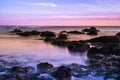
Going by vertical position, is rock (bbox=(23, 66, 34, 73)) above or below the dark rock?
below

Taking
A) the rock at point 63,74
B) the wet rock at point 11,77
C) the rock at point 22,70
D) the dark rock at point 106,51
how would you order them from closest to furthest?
the wet rock at point 11,77 < the rock at point 63,74 < the rock at point 22,70 < the dark rock at point 106,51

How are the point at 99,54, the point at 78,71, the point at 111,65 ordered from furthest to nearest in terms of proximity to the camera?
the point at 99,54
the point at 111,65
the point at 78,71

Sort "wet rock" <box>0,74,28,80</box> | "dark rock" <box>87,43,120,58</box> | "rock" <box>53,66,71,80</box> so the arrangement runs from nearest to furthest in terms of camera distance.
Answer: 1. "wet rock" <box>0,74,28,80</box>
2. "rock" <box>53,66,71,80</box>
3. "dark rock" <box>87,43,120,58</box>

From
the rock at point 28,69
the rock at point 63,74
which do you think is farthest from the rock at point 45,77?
the rock at point 28,69

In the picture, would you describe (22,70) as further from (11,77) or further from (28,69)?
(11,77)

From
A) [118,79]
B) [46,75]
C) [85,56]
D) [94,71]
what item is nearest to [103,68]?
[94,71]

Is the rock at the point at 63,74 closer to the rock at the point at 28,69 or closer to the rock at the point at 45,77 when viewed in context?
the rock at the point at 45,77

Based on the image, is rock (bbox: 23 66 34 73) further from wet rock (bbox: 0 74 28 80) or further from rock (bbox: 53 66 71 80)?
rock (bbox: 53 66 71 80)

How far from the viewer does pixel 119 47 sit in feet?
54.2

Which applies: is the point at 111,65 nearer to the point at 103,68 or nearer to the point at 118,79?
the point at 103,68

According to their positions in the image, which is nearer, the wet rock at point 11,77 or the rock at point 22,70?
the wet rock at point 11,77

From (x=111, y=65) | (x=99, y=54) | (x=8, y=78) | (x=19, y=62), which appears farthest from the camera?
(x=99, y=54)

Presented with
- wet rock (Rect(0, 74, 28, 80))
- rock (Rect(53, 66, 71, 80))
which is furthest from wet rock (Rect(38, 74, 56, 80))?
wet rock (Rect(0, 74, 28, 80))

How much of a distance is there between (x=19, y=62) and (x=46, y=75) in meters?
3.25
